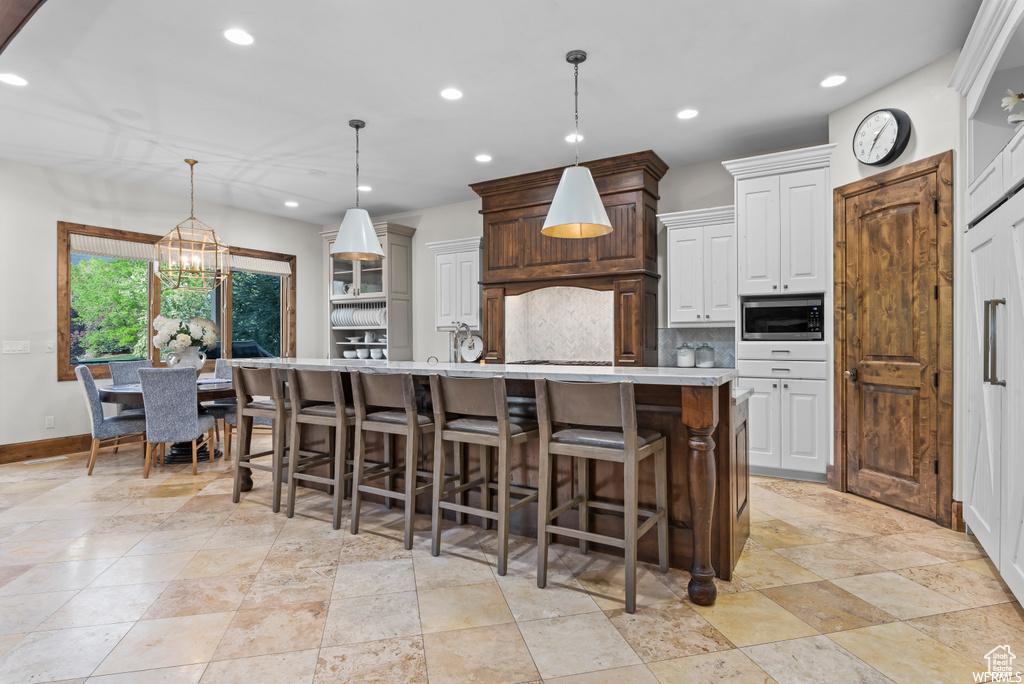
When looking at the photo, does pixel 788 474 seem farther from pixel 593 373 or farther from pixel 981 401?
pixel 593 373

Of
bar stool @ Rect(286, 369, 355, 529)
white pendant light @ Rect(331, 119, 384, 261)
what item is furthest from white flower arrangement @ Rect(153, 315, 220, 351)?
bar stool @ Rect(286, 369, 355, 529)

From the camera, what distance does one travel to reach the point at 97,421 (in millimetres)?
4391

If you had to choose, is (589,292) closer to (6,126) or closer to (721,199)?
(721,199)

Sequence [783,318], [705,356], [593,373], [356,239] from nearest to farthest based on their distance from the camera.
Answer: [593,373]
[356,239]
[783,318]
[705,356]

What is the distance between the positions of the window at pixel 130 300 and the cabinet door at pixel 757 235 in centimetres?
549

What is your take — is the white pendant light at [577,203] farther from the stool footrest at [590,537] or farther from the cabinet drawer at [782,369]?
the cabinet drawer at [782,369]

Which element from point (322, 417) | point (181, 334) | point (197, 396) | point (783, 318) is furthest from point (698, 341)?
point (181, 334)

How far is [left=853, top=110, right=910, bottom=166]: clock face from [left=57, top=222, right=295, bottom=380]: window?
629cm

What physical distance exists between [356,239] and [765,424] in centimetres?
334

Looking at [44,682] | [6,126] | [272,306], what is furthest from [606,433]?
[272,306]

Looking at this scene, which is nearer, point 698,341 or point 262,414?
point 262,414

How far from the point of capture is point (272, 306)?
711 cm

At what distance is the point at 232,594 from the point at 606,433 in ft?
5.69

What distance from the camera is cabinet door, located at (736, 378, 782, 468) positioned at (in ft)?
13.6
